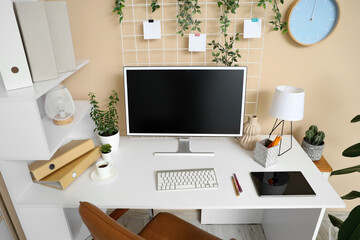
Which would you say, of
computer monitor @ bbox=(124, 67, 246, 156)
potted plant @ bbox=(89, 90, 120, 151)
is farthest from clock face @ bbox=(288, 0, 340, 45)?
potted plant @ bbox=(89, 90, 120, 151)

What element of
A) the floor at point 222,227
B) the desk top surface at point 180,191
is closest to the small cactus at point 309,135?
the desk top surface at point 180,191

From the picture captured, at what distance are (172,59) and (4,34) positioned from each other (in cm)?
91

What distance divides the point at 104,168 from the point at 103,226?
65cm

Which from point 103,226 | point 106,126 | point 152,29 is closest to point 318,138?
point 152,29

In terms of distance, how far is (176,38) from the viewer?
1.57 meters

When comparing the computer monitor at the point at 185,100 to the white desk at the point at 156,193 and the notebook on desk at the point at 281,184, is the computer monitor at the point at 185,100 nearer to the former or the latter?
the white desk at the point at 156,193

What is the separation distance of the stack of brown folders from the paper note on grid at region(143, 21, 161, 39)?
0.73 meters

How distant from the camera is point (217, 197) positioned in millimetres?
1229

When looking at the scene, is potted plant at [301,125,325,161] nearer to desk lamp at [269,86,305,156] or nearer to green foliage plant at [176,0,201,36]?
desk lamp at [269,86,305,156]

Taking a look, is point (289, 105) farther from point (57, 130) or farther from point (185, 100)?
point (57, 130)

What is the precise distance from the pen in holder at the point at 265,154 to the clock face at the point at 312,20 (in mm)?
664

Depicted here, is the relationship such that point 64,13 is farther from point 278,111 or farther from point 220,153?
point 278,111

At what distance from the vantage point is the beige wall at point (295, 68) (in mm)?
1522

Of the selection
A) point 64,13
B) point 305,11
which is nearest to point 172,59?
point 64,13
